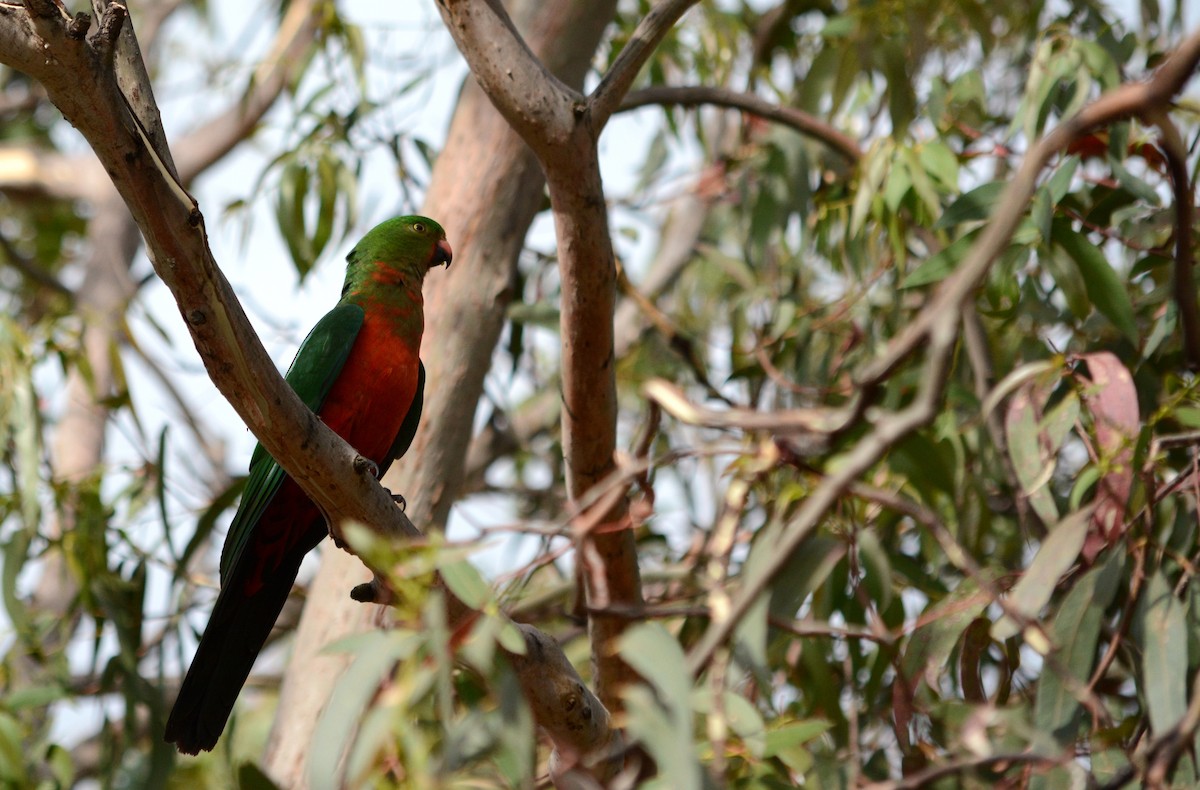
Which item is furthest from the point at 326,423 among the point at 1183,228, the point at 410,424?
the point at 1183,228

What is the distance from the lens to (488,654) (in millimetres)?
1384

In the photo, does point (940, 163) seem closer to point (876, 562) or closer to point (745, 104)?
point (745, 104)

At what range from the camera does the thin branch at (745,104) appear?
3.57 m

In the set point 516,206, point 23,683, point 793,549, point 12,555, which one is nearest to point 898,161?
point 516,206

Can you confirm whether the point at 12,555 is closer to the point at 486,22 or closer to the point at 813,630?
the point at 486,22

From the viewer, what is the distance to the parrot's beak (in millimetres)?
3453

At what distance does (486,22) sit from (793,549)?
1.49m

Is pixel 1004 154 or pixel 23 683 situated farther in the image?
pixel 23 683

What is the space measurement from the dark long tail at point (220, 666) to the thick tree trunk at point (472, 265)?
221mm

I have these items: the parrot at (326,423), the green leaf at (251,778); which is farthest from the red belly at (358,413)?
the green leaf at (251,778)

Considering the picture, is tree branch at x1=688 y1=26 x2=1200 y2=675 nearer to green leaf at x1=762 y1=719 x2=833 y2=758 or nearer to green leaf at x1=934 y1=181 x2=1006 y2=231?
green leaf at x1=762 y1=719 x2=833 y2=758

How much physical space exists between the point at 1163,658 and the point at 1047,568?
270 mm

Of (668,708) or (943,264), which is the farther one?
(943,264)

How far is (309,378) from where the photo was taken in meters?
3.18
